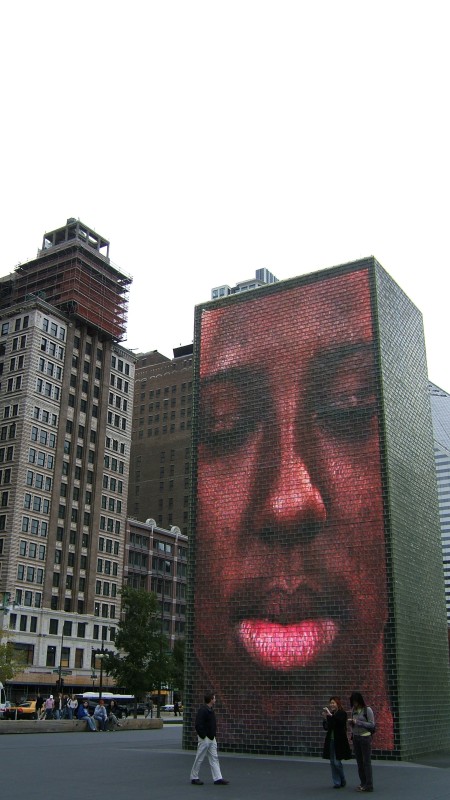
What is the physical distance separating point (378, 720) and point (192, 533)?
10.7 metres

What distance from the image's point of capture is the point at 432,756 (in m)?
26.6

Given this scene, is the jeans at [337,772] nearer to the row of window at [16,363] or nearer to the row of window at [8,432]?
the row of window at [8,432]

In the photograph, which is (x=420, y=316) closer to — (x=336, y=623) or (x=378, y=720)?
(x=336, y=623)

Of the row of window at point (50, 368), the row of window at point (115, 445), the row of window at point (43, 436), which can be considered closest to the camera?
the row of window at point (43, 436)

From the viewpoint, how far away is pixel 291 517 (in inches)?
1154

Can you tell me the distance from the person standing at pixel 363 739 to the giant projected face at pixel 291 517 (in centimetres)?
825

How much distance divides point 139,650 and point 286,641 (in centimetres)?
4113

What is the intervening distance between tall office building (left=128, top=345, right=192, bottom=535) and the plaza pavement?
12378 centimetres

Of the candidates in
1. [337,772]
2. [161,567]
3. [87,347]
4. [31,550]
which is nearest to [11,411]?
[87,347]

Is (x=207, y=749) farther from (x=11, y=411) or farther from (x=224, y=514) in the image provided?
(x=11, y=411)

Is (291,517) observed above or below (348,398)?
below

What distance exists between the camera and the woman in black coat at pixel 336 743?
18.1 meters

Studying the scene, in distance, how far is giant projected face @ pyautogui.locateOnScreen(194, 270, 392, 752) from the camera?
26953mm

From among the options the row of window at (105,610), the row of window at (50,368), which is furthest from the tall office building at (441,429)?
the row of window at (50,368)
